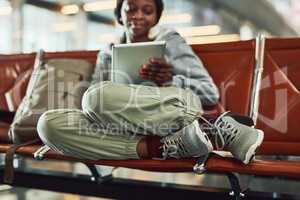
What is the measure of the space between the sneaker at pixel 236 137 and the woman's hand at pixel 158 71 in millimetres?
312

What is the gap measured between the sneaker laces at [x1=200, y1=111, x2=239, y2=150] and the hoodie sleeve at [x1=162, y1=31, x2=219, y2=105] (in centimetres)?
31

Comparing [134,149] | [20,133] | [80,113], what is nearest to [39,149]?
[20,133]

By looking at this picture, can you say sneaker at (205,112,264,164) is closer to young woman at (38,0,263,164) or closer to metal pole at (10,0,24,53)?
young woman at (38,0,263,164)

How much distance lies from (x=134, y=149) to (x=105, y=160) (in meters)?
0.14

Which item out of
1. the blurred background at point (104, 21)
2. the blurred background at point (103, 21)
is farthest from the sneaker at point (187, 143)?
the blurred background at point (104, 21)

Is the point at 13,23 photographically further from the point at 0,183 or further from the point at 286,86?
the point at 286,86

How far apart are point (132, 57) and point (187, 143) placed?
54 cm

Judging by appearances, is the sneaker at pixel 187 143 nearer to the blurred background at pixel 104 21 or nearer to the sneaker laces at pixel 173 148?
the sneaker laces at pixel 173 148

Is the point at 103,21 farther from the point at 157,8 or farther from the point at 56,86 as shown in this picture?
the point at 157,8

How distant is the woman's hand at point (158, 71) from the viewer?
5.08ft

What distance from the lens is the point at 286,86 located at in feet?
5.77

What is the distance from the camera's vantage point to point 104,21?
7270 mm

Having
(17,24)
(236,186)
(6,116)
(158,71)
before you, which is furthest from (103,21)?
(236,186)

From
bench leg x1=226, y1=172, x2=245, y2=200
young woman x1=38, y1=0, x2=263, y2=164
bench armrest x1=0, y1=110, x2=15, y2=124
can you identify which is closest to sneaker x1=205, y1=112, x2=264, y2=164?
young woman x1=38, y1=0, x2=263, y2=164
